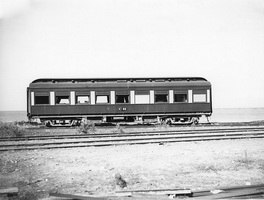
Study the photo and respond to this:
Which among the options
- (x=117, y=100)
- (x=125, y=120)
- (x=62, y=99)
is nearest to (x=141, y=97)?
(x=117, y=100)

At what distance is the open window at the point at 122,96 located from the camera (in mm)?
19156

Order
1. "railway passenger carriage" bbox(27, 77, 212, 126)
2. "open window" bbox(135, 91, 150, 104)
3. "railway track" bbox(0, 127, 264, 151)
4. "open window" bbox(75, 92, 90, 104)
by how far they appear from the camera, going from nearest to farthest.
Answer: "railway track" bbox(0, 127, 264, 151) < "railway passenger carriage" bbox(27, 77, 212, 126) < "open window" bbox(75, 92, 90, 104) < "open window" bbox(135, 91, 150, 104)

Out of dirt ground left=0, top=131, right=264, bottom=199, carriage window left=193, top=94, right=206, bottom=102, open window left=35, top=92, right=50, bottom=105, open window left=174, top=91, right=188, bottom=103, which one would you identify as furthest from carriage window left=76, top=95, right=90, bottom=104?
dirt ground left=0, top=131, right=264, bottom=199

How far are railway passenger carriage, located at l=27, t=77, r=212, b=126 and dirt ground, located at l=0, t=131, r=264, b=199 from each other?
27.5 feet

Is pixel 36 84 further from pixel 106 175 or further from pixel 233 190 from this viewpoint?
pixel 233 190

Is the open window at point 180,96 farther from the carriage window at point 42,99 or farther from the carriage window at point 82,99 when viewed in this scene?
the carriage window at point 42,99

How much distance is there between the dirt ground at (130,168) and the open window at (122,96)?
8523 mm

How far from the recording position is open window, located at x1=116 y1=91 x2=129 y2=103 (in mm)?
19156

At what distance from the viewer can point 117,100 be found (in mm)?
19125

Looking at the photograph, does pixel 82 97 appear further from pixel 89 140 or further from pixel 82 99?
pixel 89 140

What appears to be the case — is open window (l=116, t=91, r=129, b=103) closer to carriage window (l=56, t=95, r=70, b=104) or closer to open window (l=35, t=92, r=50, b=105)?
carriage window (l=56, t=95, r=70, b=104)

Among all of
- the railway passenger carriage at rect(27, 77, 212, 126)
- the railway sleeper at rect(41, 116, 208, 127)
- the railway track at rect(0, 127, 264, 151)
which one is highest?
the railway passenger carriage at rect(27, 77, 212, 126)

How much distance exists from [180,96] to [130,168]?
12.7 meters

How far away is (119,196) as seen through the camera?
504cm
